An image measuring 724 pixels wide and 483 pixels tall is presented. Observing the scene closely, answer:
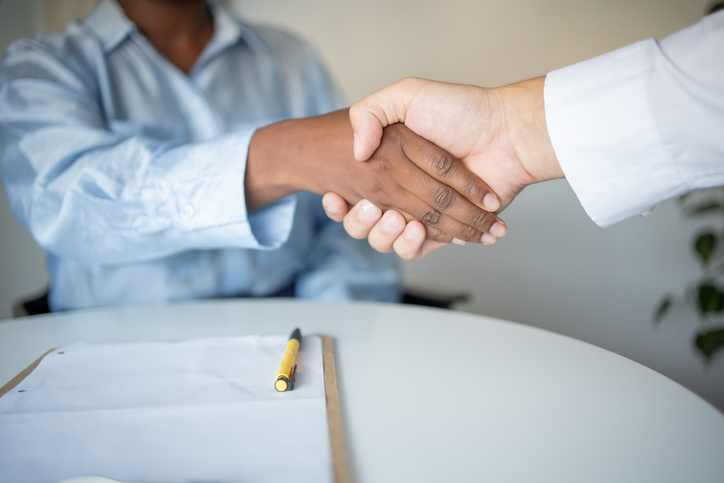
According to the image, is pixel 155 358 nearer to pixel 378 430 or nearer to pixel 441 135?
pixel 378 430

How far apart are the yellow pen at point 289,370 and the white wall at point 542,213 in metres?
1.28

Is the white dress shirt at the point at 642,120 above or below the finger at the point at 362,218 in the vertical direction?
above

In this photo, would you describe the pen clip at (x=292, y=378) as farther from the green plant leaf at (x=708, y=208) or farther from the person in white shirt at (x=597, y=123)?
the green plant leaf at (x=708, y=208)

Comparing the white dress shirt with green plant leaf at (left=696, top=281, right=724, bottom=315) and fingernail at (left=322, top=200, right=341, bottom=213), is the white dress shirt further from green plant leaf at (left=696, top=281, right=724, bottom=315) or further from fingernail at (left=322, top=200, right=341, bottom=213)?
green plant leaf at (left=696, top=281, right=724, bottom=315)

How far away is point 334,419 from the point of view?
0.35 metres

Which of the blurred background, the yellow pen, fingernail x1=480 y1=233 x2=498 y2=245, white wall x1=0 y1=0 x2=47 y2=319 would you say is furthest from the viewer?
the blurred background

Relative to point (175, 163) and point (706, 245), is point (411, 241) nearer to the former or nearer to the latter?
point (175, 163)

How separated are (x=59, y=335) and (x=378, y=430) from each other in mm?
439

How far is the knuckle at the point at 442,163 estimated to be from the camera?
24.8 inches

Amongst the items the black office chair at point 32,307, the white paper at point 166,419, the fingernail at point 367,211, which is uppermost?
the fingernail at point 367,211

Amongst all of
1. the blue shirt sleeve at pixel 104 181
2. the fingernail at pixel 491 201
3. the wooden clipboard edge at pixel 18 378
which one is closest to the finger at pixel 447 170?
the fingernail at pixel 491 201

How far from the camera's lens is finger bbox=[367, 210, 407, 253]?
2.31 feet

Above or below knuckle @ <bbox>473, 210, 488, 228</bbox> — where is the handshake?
above

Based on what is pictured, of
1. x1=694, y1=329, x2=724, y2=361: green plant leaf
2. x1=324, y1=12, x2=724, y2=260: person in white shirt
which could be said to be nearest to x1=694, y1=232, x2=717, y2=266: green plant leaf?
x1=694, y1=329, x2=724, y2=361: green plant leaf
